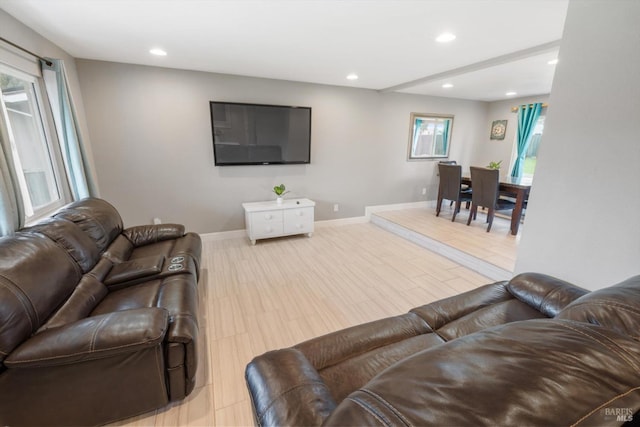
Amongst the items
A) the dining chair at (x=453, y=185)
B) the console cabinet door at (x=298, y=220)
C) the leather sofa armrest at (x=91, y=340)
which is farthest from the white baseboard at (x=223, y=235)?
the dining chair at (x=453, y=185)

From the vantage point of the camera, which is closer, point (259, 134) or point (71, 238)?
point (71, 238)

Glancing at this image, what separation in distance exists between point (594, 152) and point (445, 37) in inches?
56.4

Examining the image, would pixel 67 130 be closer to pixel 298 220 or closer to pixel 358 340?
pixel 298 220

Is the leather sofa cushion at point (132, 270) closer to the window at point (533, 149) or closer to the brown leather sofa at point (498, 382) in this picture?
the brown leather sofa at point (498, 382)

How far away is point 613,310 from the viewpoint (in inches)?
36.7

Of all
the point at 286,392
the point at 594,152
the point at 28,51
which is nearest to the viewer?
the point at 286,392

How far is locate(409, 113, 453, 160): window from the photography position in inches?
195

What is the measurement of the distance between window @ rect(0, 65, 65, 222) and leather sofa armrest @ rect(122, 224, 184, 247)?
687 millimetres

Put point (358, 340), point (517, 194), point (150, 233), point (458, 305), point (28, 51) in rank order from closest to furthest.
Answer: point (358, 340)
point (458, 305)
point (28, 51)
point (150, 233)
point (517, 194)

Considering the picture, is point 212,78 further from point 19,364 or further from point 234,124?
point 19,364

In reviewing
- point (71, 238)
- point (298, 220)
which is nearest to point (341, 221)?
point (298, 220)

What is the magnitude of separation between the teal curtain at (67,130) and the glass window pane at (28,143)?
14cm

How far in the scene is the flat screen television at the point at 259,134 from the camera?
354 cm

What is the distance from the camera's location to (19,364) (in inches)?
41.0
